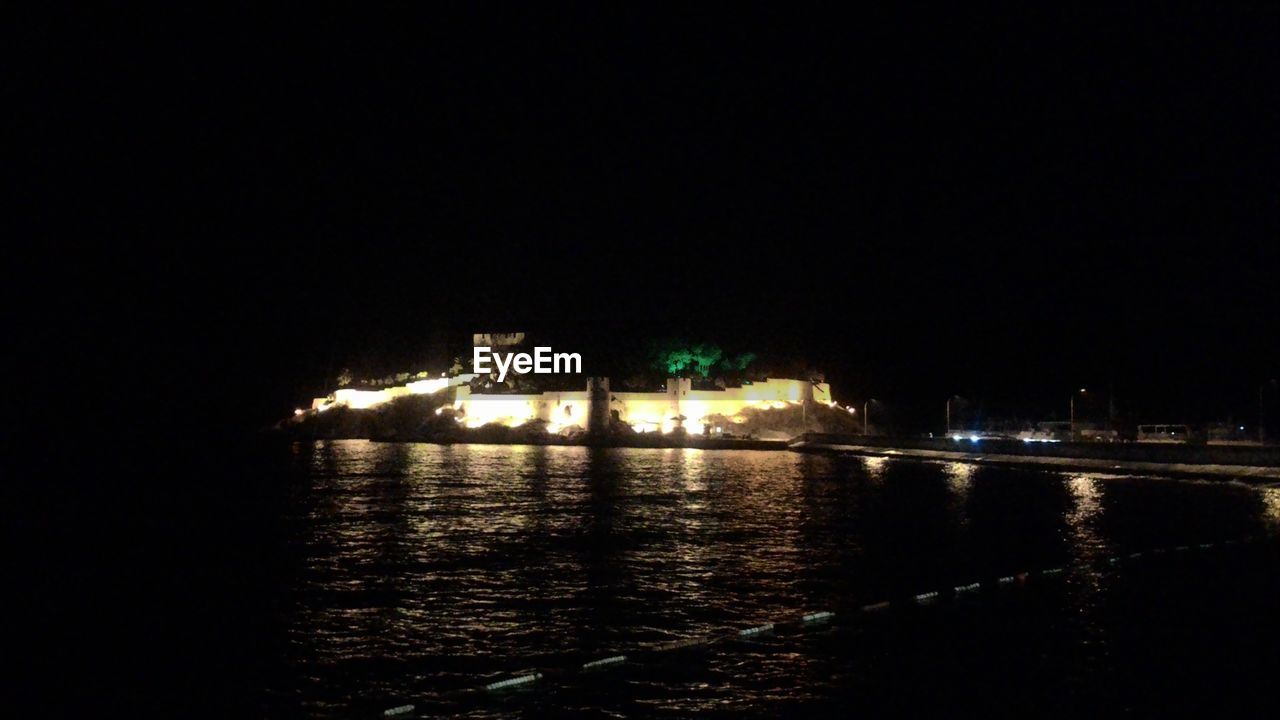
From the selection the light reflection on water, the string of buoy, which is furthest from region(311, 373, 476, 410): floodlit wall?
the string of buoy

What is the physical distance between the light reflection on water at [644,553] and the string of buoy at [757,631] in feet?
1.16

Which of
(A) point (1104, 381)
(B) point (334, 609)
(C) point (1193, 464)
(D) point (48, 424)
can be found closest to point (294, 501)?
(B) point (334, 609)

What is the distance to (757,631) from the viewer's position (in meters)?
12.7

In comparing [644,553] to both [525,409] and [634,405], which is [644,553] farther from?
[525,409]

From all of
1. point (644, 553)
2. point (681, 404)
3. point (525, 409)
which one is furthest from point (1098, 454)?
point (525, 409)

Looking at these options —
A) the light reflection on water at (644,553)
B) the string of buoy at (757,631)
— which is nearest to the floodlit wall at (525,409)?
the light reflection on water at (644,553)

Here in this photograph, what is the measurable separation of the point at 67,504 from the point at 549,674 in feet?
95.5

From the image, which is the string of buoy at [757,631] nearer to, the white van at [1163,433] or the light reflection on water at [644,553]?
the light reflection on water at [644,553]

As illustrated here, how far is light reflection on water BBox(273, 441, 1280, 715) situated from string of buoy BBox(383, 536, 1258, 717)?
1.16 feet

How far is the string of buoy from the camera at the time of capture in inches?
413

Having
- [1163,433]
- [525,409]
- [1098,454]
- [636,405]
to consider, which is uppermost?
[636,405]

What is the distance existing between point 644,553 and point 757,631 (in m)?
7.14

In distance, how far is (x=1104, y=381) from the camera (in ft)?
251

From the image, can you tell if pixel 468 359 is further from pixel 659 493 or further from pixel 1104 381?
pixel 659 493
